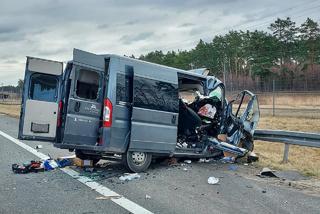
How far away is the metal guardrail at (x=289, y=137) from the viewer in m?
9.85

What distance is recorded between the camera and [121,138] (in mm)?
8789

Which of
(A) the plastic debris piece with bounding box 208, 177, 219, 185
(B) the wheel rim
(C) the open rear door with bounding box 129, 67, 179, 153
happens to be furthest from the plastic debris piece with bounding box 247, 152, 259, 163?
(B) the wheel rim

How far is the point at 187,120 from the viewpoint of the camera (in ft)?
35.2

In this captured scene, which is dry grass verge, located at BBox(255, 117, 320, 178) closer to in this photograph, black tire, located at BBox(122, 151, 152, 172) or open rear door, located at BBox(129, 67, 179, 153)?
open rear door, located at BBox(129, 67, 179, 153)

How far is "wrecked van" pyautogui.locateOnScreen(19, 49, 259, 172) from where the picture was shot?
8.64 m

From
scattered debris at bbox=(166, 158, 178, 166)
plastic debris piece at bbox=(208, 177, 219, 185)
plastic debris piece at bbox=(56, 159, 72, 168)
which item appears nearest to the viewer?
plastic debris piece at bbox=(208, 177, 219, 185)

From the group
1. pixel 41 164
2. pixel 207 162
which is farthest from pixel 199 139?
pixel 41 164

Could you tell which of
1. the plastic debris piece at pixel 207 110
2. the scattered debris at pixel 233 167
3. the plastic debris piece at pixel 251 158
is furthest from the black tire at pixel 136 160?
the plastic debris piece at pixel 251 158

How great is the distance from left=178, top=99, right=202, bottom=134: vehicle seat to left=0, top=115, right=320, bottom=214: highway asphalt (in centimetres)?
103

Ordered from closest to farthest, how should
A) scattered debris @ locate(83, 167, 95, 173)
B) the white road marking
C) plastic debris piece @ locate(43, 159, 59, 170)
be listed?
the white road marking
scattered debris @ locate(83, 167, 95, 173)
plastic debris piece @ locate(43, 159, 59, 170)

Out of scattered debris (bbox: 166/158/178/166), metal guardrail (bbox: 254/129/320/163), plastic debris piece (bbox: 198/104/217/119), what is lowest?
scattered debris (bbox: 166/158/178/166)

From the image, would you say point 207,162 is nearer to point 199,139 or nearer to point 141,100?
point 199,139

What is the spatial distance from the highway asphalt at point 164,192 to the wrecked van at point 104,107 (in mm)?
566

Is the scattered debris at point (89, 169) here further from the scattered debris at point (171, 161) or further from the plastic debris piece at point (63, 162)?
the scattered debris at point (171, 161)
